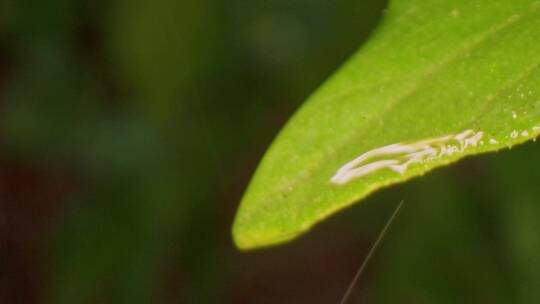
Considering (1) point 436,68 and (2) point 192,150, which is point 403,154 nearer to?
(1) point 436,68

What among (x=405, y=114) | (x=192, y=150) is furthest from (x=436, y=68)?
(x=192, y=150)

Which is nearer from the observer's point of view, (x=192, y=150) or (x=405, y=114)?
(x=405, y=114)

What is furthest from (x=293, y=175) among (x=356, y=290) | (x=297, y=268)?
(x=297, y=268)

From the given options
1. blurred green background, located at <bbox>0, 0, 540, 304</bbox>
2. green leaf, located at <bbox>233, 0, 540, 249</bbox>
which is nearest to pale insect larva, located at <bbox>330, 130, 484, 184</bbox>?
green leaf, located at <bbox>233, 0, 540, 249</bbox>

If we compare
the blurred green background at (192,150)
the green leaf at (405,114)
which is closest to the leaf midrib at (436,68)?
the green leaf at (405,114)

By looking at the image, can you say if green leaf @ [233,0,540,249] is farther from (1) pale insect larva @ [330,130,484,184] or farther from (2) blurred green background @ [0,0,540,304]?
(2) blurred green background @ [0,0,540,304]

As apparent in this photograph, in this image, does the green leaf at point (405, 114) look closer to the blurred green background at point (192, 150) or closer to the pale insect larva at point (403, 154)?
the pale insect larva at point (403, 154)

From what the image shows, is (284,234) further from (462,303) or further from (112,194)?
(112,194)
